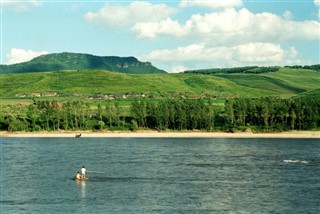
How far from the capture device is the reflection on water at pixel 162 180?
8506cm

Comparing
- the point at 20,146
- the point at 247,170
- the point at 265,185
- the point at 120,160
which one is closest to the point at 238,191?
the point at 265,185

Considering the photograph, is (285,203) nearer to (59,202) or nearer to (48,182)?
(59,202)

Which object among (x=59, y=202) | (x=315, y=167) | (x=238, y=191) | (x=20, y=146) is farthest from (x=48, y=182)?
(x=20, y=146)

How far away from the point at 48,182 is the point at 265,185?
130 ft

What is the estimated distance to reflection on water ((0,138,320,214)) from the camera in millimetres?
85062

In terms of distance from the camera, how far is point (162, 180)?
110m

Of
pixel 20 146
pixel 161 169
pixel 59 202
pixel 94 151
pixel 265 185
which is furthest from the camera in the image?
pixel 20 146

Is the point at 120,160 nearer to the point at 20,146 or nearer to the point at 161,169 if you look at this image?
the point at 161,169

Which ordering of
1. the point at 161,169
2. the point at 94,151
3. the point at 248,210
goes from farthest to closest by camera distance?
the point at 94,151 < the point at 161,169 < the point at 248,210

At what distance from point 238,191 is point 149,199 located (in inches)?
662

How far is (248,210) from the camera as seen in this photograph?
81750 millimetres

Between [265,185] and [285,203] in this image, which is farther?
[265,185]

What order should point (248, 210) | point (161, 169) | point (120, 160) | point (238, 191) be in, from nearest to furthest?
point (248, 210) < point (238, 191) < point (161, 169) < point (120, 160)

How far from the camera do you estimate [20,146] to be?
616 ft
